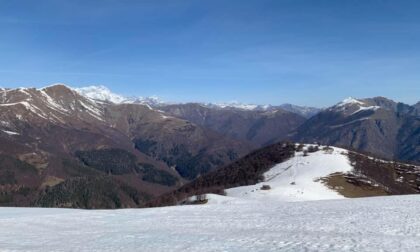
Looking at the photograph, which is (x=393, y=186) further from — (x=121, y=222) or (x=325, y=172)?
(x=121, y=222)

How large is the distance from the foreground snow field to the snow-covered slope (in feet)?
168

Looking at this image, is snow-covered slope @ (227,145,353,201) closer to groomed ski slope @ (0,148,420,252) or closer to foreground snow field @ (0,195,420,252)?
groomed ski slope @ (0,148,420,252)

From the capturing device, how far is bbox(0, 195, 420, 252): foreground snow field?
24739 mm

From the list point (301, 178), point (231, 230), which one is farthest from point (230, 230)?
point (301, 178)

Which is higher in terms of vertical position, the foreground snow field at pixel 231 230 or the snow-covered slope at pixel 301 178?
the snow-covered slope at pixel 301 178

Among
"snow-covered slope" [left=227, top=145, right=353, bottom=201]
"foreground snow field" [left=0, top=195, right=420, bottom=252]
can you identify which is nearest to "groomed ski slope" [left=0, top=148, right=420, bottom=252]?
"foreground snow field" [left=0, top=195, right=420, bottom=252]

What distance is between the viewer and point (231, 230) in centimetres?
3184

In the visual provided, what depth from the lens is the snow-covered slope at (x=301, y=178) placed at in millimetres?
97062

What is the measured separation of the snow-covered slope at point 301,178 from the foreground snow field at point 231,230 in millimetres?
51159

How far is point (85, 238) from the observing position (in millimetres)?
31188

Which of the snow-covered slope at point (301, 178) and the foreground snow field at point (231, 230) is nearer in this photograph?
the foreground snow field at point (231, 230)

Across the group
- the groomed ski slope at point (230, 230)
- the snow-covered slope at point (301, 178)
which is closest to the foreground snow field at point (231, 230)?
the groomed ski slope at point (230, 230)

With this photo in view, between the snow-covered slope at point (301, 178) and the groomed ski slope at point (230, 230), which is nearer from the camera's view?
the groomed ski slope at point (230, 230)

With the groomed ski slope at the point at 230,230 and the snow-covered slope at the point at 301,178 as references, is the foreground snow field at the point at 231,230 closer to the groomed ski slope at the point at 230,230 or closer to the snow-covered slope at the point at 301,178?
the groomed ski slope at the point at 230,230
